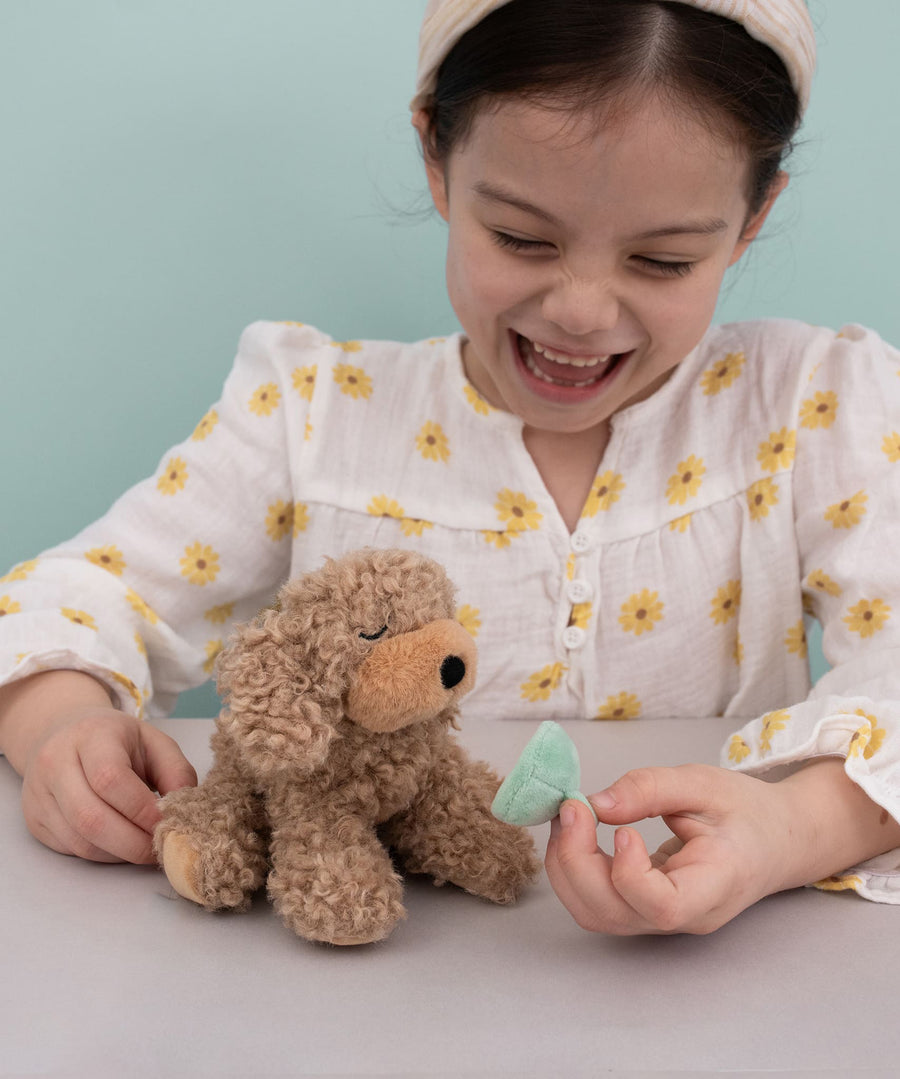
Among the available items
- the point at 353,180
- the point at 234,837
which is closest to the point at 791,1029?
the point at 234,837

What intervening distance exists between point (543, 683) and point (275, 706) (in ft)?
1.56

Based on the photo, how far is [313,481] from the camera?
0.93 m

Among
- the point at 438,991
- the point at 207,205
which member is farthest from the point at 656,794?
the point at 207,205

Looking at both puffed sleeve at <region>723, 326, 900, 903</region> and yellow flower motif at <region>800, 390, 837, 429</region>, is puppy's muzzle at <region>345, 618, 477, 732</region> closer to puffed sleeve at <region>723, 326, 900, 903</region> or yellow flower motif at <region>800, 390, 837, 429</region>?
puffed sleeve at <region>723, 326, 900, 903</region>

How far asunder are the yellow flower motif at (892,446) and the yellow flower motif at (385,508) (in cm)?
38

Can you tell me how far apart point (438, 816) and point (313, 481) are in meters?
0.45

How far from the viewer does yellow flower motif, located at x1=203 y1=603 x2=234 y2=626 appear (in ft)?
3.12

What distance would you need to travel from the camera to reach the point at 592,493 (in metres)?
0.90

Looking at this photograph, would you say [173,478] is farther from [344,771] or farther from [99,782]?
[344,771]

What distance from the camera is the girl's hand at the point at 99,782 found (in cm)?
60

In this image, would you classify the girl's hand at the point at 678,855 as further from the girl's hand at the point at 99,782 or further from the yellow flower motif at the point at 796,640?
the yellow flower motif at the point at 796,640

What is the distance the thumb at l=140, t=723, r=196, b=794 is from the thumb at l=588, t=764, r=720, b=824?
26 centimetres

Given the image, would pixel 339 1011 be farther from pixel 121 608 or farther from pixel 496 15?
pixel 496 15

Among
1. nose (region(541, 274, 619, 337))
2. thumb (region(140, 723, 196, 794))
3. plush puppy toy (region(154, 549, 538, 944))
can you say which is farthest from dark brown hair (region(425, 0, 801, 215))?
thumb (region(140, 723, 196, 794))
